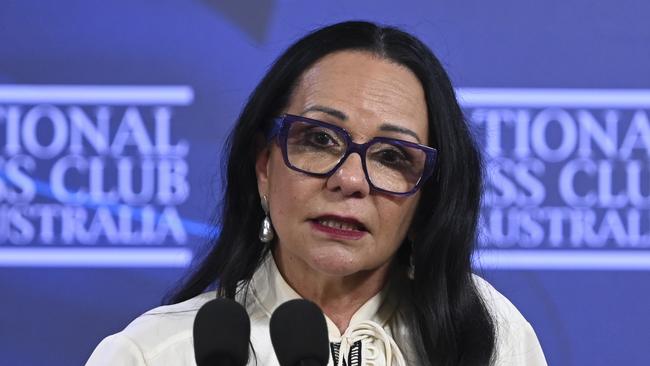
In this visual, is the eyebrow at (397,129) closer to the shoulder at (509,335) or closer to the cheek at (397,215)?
the cheek at (397,215)

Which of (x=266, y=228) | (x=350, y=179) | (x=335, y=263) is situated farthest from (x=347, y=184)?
(x=266, y=228)

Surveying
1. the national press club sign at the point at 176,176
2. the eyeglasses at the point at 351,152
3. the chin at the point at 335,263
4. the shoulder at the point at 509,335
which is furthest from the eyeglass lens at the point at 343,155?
the national press club sign at the point at 176,176

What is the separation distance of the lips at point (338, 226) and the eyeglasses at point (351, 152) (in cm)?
6

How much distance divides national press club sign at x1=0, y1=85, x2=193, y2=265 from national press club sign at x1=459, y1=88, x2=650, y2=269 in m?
0.66

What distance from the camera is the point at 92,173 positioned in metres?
2.38

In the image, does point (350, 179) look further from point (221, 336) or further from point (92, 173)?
point (92, 173)

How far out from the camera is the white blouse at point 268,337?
5.09 feet

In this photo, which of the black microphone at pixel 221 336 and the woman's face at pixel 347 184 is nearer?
the black microphone at pixel 221 336

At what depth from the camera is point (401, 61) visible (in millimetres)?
1637

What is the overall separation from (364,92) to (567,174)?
98 cm

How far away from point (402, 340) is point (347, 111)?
1.17 feet

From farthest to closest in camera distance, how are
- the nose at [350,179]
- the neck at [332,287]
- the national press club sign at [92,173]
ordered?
the national press club sign at [92,173], the neck at [332,287], the nose at [350,179]

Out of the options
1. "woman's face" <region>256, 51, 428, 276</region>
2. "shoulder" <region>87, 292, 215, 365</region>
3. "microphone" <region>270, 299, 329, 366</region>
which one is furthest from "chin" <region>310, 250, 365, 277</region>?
"microphone" <region>270, 299, 329, 366</region>

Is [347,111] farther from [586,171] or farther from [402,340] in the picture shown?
[586,171]
